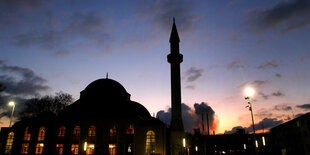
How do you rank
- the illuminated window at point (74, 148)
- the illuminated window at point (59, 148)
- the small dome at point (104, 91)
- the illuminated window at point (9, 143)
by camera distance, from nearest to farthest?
the illuminated window at point (74, 148)
the illuminated window at point (59, 148)
the illuminated window at point (9, 143)
the small dome at point (104, 91)

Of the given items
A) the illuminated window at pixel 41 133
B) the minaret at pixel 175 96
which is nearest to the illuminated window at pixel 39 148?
the illuminated window at pixel 41 133

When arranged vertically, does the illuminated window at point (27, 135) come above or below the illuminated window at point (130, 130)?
below

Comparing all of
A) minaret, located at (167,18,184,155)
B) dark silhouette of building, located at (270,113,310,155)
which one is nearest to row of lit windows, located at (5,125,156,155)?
minaret, located at (167,18,184,155)

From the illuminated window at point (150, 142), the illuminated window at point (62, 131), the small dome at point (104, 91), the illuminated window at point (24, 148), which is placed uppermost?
the small dome at point (104, 91)

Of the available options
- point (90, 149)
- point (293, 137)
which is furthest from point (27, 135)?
point (293, 137)

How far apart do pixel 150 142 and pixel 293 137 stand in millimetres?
25249

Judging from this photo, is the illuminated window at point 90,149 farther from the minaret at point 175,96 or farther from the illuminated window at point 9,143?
the illuminated window at point 9,143

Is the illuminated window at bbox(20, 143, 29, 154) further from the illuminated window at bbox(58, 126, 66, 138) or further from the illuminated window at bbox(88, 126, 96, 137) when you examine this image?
the illuminated window at bbox(88, 126, 96, 137)

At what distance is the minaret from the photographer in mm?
37188

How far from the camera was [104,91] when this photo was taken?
46.4 metres

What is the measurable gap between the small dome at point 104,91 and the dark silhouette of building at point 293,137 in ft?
109

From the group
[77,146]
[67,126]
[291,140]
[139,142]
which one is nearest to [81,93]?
[67,126]

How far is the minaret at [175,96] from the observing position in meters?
37.2

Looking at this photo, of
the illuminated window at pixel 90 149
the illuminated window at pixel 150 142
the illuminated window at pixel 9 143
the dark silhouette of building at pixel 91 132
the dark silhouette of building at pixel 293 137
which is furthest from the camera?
the illuminated window at pixel 9 143
